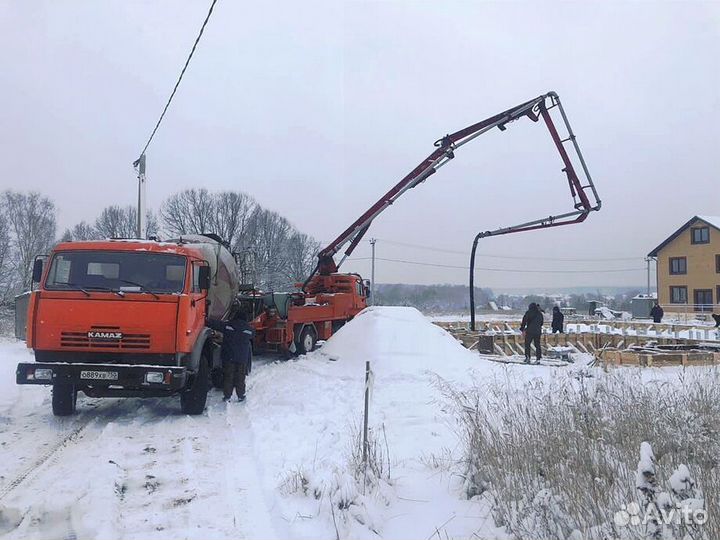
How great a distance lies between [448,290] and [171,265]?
90.1 meters

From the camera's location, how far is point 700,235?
148 ft

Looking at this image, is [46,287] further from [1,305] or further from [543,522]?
[1,305]

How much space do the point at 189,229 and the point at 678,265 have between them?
144 feet

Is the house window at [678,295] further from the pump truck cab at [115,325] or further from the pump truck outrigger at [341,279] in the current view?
the pump truck cab at [115,325]

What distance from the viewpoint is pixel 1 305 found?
34.5 m

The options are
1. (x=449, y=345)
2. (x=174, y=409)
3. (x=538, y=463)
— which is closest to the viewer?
(x=538, y=463)

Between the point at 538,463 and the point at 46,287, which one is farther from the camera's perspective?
the point at 46,287

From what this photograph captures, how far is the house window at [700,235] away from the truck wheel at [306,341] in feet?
129

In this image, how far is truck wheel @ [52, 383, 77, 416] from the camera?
8.66 metres

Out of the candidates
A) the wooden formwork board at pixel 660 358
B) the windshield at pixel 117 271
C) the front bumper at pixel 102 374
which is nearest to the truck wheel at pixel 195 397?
the front bumper at pixel 102 374

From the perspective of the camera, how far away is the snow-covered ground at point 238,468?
4609 millimetres

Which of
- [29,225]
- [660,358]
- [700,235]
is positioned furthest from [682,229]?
[29,225]

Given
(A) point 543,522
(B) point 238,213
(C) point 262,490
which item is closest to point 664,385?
(A) point 543,522

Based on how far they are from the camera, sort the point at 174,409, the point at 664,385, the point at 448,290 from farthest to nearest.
Result: 1. the point at 448,290
2. the point at 174,409
3. the point at 664,385
